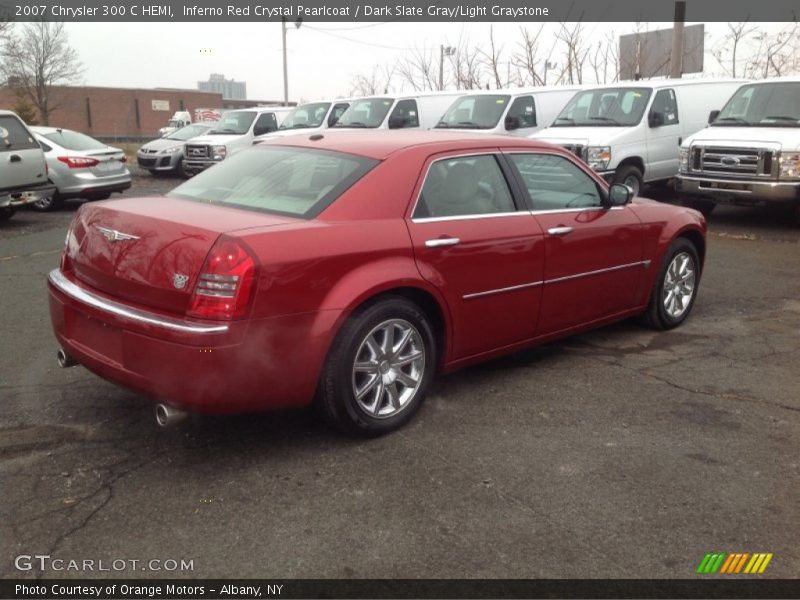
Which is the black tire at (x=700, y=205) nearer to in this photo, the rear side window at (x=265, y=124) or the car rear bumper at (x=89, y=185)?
the car rear bumper at (x=89, y=185)

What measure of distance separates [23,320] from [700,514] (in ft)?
17.2

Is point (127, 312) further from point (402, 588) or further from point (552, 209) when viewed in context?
point (552, 209)

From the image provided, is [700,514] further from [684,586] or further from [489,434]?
[489,434]

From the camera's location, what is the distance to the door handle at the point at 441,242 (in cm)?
416

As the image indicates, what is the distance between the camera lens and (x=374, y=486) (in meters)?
3.53

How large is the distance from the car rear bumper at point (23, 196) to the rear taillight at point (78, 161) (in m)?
1.97

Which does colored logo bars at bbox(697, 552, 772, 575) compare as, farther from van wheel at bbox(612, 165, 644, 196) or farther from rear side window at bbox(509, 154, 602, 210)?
van wheel at bbox(612, 165, 644, 196)

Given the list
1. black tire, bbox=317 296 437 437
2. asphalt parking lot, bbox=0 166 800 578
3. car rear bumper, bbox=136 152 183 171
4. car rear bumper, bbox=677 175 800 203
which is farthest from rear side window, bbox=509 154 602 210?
car rear bumper, bbox=136 152 183 171

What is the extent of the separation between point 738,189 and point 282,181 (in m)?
8.63

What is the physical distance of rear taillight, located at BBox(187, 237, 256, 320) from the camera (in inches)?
134

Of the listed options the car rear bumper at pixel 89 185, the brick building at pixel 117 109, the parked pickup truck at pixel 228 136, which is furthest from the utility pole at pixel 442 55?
the brick building at pixel 117 109

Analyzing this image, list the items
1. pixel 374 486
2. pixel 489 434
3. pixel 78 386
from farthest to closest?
pixel 78 386, pixel 489 434, pixel 374 486

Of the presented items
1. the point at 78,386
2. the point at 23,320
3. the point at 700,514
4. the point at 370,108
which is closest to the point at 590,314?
the point at 700,514

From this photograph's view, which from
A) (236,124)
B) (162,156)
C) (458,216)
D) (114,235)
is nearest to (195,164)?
(236,124)
